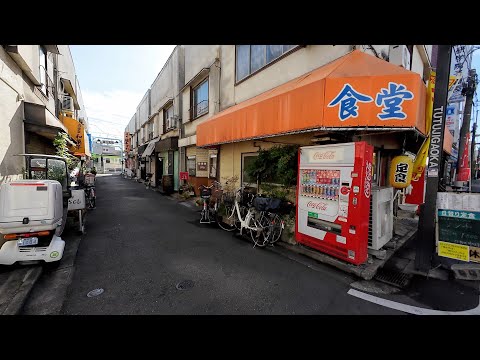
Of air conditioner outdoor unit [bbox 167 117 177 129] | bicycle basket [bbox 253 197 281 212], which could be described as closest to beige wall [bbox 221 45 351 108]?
bicycle basket [bbox 253 197 281 212]

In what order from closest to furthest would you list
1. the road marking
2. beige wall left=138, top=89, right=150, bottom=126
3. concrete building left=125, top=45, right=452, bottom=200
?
the road marking
concrete building left=125, top=45, right=452, bottom=200
beige wall left=138, top=89, right=150, bottom=126

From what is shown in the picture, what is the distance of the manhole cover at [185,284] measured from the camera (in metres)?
3.77

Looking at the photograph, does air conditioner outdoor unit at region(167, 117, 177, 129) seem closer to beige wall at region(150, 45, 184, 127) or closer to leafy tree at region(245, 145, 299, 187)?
beige wall at region(150, 45, 184, 127)

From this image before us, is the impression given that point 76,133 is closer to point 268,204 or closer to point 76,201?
point 76,201

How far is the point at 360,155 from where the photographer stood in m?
4.24

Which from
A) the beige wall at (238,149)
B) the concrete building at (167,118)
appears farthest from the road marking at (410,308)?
the concrete building at (167,118)

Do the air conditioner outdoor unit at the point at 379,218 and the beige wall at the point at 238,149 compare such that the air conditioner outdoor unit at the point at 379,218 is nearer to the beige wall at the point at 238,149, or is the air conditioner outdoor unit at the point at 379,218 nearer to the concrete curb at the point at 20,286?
the beige wall at the point at 238,149

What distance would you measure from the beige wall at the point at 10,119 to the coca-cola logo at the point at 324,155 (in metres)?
7.78

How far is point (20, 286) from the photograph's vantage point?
3.54 metres

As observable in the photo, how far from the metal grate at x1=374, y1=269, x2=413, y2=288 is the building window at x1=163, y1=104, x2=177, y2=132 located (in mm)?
15631

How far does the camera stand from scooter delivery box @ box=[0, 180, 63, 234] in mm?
3807

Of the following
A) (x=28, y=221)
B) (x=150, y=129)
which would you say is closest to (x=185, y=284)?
(x=28, y=221)
